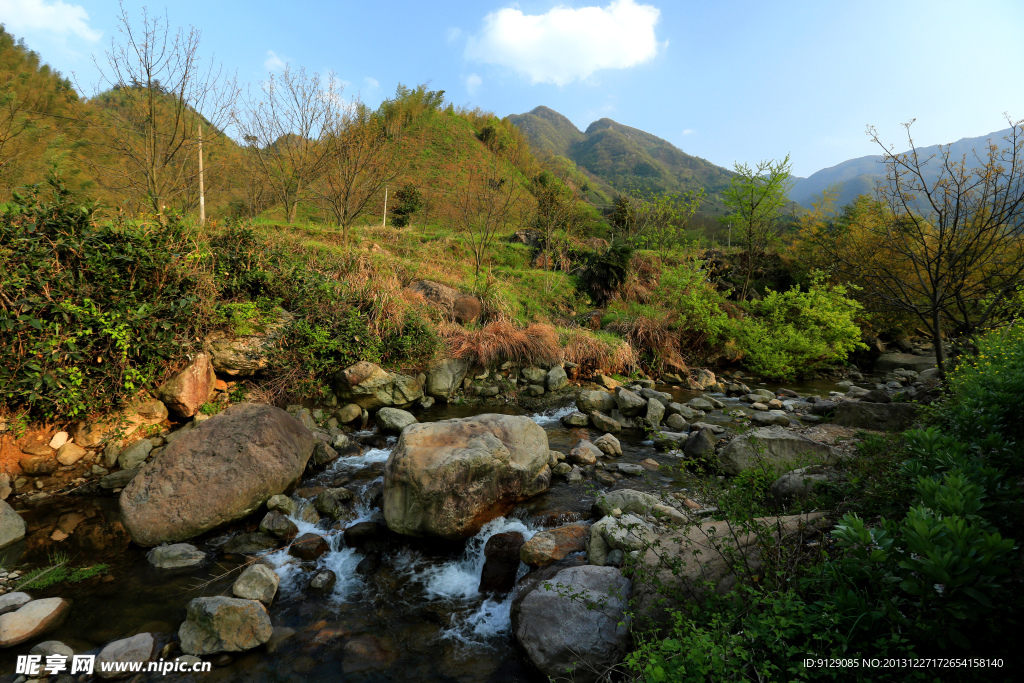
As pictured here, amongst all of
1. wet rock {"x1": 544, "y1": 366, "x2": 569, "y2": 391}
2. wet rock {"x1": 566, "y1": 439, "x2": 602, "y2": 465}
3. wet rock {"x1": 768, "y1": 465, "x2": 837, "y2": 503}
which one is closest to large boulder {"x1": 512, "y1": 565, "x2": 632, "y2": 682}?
wet rock {"x1": 768, "y1": 465, "x2": 837, "y2": 503}

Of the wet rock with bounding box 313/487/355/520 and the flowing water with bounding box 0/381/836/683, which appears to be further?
the wet rock with bounding box 313/487/355/520

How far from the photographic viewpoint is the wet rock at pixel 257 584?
341 cm

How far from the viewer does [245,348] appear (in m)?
6.84

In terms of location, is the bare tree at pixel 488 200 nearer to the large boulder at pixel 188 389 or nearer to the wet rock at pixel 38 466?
the large boulder at pixel 188 389

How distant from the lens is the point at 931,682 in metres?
1.46

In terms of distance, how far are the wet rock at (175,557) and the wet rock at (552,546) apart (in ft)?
9.81

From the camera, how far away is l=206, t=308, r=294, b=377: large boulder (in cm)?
659

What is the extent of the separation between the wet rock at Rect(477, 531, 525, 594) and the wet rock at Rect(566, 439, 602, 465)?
208 centimetres

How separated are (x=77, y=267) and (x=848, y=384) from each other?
51.1ft

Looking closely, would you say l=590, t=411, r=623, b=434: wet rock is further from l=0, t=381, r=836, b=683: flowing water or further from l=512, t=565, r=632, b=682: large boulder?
l=512, t=565, r=632, b=682: large boulder

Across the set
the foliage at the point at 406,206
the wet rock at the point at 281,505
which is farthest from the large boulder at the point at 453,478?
the foliage at the point at 406,206

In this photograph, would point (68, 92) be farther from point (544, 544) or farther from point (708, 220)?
point (708, 220)

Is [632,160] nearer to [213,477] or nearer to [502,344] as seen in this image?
[502,344]

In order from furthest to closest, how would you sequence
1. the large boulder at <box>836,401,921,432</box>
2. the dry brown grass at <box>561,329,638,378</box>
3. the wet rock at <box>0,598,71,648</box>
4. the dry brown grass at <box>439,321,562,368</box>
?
the dry brown grass at <box>561,329,638,378</box>
the dry brown grass at <box>439,321,562,368</box>
the large boulder at <box>836,401,921,432</box>
the wet rock at <box>0,598,71,648</box>
